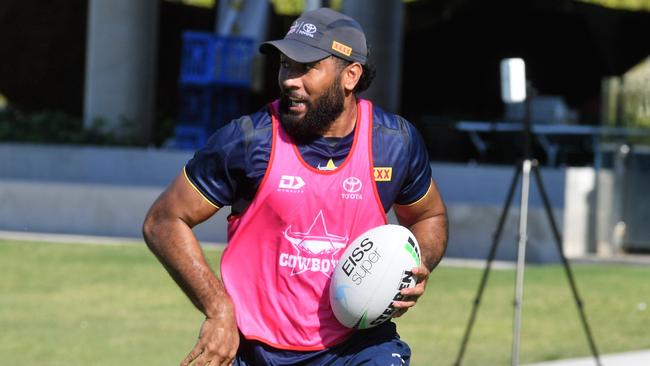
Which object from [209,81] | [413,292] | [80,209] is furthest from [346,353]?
[209,81]

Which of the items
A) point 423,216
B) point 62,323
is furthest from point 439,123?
point 423,216

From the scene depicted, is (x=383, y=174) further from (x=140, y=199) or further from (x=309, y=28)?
(x=140, y=199)

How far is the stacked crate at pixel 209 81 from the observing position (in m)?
23.8

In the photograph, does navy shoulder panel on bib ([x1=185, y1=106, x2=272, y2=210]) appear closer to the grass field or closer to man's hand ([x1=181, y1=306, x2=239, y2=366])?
man's hand ([x1=181, y1=306, x2=239, y2=366])

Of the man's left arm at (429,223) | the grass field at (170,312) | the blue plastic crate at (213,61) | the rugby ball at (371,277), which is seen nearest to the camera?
the rugby ball at (371,277)

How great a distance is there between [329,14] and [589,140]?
61.0ft

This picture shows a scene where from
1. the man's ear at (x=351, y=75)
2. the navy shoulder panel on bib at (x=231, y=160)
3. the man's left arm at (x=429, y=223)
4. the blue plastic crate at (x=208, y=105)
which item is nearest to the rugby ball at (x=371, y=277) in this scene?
the man's left arm at (x=429, y=223)

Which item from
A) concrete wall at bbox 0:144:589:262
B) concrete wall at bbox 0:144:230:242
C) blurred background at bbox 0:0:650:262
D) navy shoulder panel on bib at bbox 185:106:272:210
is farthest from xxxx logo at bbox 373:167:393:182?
concrete wall at bbox 0:144:230:242

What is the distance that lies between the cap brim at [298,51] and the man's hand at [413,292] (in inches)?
34.9

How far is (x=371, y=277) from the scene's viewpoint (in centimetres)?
533

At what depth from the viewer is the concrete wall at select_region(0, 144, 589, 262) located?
720 inches

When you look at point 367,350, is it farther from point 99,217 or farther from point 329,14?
point 99,217

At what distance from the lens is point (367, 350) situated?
18.2ft

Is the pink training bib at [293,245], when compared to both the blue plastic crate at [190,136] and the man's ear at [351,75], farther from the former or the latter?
the blue plastic crate at [190,136]
